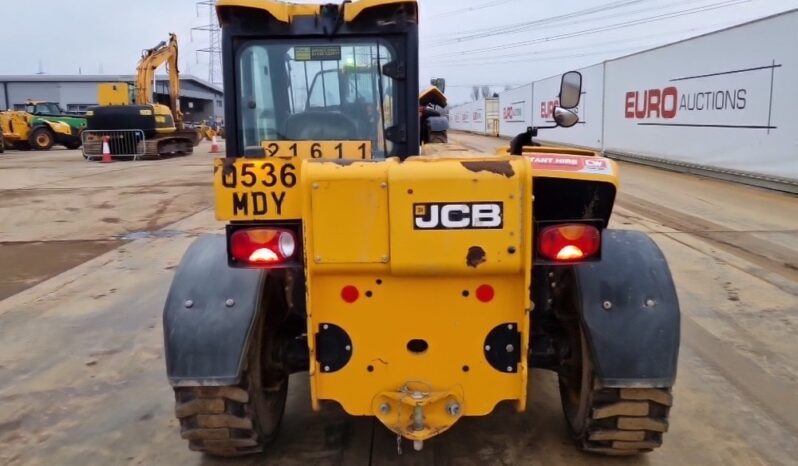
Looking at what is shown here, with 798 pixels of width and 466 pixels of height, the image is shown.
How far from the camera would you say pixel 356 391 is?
9.52 feet

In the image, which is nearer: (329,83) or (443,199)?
(443,199)

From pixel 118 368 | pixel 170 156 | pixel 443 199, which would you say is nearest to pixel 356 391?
pixel 443 199

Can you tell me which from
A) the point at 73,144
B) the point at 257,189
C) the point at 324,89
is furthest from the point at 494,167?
the point at 73,144

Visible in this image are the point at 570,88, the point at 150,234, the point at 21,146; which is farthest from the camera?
the point at 21,146

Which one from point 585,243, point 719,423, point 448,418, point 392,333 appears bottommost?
point 719,423

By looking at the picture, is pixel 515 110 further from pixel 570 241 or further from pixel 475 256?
pixel 475 256

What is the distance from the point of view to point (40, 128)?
32.3m

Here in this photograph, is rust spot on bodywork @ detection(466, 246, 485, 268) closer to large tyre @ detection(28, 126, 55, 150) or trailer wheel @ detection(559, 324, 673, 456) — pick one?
trailer wheel @ detection(559, 324, 673, 456)

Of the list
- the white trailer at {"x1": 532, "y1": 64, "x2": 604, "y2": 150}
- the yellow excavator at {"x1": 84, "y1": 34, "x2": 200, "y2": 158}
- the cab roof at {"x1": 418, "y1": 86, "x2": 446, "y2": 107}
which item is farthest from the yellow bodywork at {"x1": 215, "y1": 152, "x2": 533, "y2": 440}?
the yellow excavator at {"x1": 84, "y1": 34, "x2": 200, "y2": 158}

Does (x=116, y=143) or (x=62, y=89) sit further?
(x=62, y=89)

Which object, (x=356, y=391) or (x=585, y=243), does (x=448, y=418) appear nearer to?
(x=356, y=391)

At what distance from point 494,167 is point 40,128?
34213 mm

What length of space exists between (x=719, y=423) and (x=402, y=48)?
9.07ft

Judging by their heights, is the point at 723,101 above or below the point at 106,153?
above
